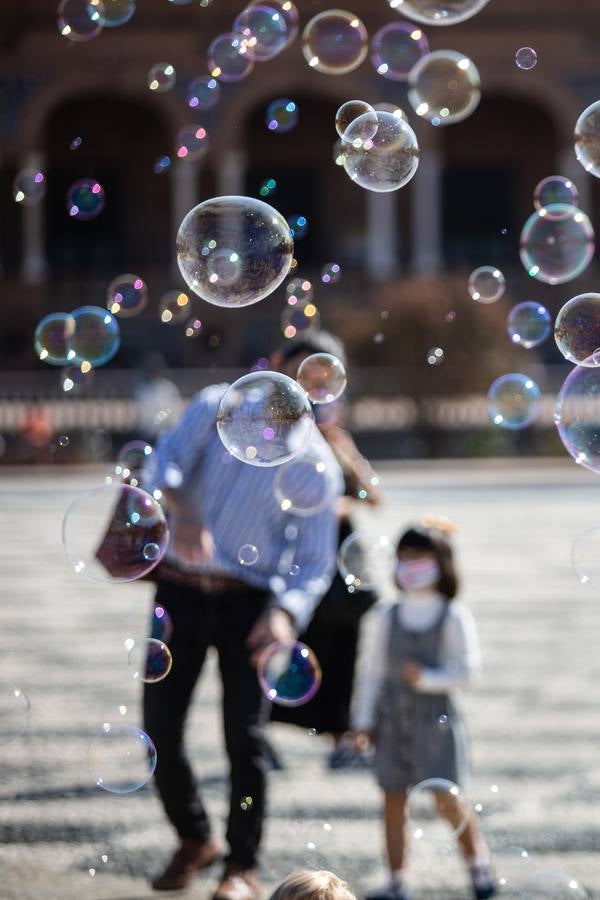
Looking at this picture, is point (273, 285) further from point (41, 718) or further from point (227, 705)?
point (41, 718)

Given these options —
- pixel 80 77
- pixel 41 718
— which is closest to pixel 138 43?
pixel 80 77

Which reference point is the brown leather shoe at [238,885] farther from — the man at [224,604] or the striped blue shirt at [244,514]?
the striped blue shirt at [244,514]

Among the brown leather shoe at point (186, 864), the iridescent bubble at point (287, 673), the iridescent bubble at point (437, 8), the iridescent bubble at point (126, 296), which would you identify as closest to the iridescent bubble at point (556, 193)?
the iridescent bubble at point (437, 8)

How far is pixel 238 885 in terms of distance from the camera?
158 inches

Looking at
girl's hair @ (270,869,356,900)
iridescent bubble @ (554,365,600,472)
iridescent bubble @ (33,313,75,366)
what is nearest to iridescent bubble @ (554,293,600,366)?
iridescent bubble @ (554,365,600,472)

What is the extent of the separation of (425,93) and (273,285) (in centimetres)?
135

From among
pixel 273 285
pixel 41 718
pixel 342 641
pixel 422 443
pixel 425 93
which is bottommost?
pixel 422 443

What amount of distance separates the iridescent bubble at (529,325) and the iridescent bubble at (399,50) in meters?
0.90

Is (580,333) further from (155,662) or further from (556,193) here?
(155,662)

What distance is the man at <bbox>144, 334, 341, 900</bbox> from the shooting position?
4.13 metres

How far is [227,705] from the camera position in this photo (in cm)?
419

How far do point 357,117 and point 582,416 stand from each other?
1083 millimetres

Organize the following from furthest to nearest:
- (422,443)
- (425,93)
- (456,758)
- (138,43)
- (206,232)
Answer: (138,43) < (422,443) < (425,93) < (206,232) < (456,758)

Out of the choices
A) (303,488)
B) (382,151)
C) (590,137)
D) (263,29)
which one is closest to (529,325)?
(590,137)
